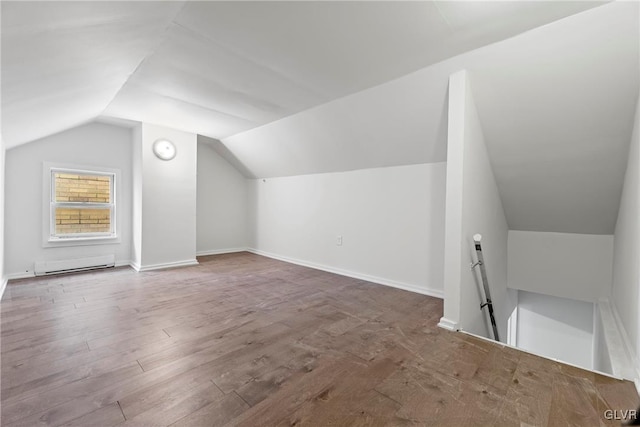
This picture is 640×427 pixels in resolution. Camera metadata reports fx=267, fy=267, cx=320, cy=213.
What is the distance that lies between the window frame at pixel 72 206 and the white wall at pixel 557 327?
6.81m

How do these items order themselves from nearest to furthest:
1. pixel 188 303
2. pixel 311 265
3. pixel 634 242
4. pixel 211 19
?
pixel 211 19, pixel 634 242, pixel 188 303, pixel 311 265

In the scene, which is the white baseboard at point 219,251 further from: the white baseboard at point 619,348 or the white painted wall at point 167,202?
the white baseboard at point 619,348

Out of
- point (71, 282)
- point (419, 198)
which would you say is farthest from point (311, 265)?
point (71, 282)

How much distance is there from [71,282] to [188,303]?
1.93m

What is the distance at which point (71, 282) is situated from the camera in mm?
3473

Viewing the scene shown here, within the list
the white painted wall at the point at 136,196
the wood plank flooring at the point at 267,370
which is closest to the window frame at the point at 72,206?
the white painted wall at the point at 136,196

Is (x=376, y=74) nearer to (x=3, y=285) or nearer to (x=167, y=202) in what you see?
(x=167, y=202)

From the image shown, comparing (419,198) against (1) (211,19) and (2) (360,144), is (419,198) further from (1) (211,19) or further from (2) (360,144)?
(1) (211,19)

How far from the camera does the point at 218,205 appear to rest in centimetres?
580

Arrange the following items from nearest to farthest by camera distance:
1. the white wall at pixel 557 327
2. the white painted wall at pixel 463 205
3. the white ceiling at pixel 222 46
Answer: the white ceiling at pixel 222 46 < the white painted wall at pixel 463 205 < the white wall at pixel 557 327

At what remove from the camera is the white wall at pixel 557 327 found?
13.4 feet

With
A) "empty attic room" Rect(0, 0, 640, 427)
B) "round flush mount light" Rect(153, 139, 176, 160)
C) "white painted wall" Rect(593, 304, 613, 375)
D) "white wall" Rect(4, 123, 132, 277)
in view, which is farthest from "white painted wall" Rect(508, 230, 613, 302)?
"white wall" Rect(4, 123, 132, 277)

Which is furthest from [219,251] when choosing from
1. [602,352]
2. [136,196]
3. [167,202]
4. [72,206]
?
[602,352]

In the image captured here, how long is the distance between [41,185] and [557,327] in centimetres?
817
